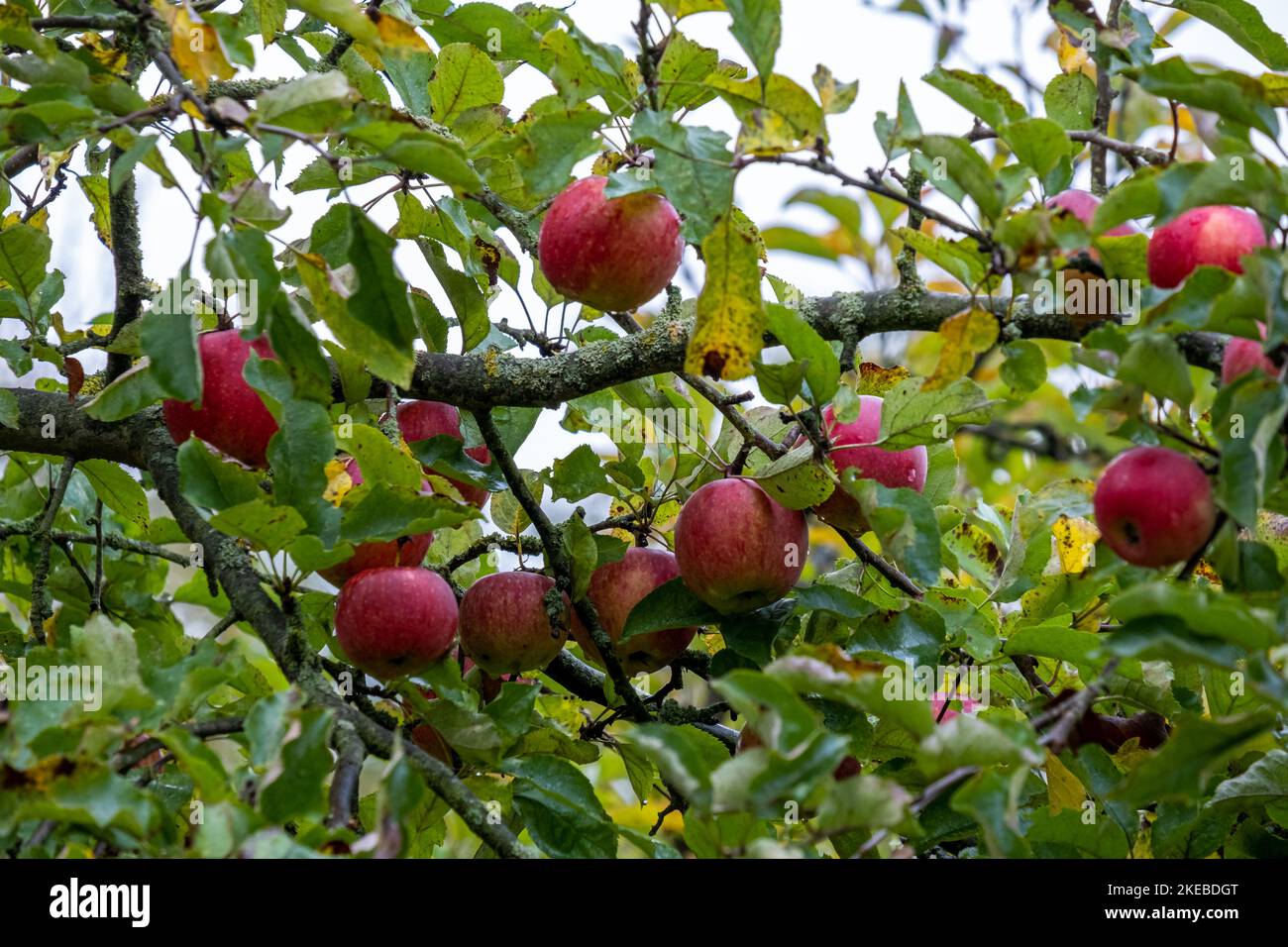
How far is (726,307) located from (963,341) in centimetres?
20

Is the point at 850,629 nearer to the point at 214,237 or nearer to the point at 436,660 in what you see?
the point at 436,660

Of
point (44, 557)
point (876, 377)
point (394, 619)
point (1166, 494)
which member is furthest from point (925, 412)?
point (44, 557)

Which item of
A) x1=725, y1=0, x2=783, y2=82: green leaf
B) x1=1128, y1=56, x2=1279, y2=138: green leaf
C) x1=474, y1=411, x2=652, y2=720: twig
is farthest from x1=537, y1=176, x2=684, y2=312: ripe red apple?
x1=1128, y1=56, x2=1279, y2=138: green leaf

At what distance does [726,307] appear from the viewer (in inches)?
41.1

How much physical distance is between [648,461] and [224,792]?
81 cm

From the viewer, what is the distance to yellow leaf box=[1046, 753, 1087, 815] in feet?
3.89

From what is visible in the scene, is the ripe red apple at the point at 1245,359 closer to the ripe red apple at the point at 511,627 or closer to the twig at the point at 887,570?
the twig at the point at 887,570

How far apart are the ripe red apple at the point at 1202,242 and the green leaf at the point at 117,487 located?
1247mm

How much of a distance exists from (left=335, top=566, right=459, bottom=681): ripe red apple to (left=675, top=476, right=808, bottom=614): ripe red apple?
10.1 inches

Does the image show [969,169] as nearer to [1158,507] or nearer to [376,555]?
[1158,507]

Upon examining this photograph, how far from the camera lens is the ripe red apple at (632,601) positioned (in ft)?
4.60

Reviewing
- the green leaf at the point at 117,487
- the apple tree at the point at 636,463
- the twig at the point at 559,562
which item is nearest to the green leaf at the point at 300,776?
the apple tree at the point at 636,463
